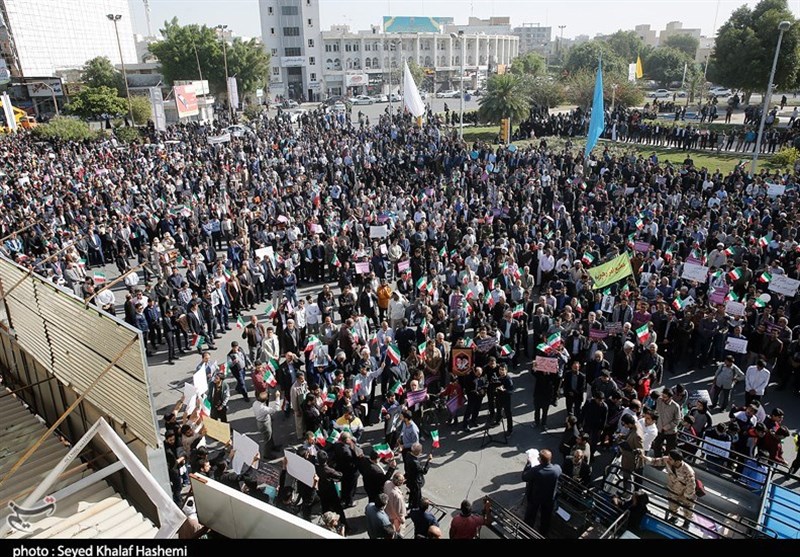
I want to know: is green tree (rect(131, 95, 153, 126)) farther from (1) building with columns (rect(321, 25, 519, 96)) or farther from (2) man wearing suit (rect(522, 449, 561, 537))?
(2) man wearing suit (rect(522, 449, 561, 537))

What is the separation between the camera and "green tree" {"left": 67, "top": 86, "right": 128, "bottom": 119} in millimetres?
50562

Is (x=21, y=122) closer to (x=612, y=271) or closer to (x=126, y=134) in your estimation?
(x=126, y=134)

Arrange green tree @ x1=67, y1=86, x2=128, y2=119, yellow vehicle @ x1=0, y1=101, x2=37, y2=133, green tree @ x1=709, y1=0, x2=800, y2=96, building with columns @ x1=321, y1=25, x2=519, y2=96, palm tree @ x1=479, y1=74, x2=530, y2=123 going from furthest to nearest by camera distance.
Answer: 1. building with columns @ x1=321, y1=25, x2=519, y2=96
2. green tree @ x1=67, y1=86, x2=128, y2=119
3. yellow vehicle @ x1=0, y1=101, x2=37, y2=133
4. green tree @ x1=709, y1=0, x2=800, y2=96
5. palm tree @ x1=479, y1=74, x2=530, y2=123

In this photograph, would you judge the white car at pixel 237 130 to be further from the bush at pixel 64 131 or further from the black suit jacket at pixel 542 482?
the black suit jacket at pixel 542 482

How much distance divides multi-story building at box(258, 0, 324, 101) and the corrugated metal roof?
85408 mm

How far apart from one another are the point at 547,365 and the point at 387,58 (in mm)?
95999

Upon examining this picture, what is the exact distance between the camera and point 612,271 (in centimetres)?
1307

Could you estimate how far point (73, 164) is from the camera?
30.1 metres

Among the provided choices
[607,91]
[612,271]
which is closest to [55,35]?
[607,91]

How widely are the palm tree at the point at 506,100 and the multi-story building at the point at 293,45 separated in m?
54.6

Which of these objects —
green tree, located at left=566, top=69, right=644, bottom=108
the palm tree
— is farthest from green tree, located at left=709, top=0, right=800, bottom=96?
the palm tree

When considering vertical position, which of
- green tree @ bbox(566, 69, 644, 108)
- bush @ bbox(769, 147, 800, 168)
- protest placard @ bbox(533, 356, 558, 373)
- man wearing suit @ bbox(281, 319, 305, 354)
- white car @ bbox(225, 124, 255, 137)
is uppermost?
green tree @ bbox(566, 69, 644, 108)

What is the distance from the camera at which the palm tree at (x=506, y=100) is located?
38.1 metres

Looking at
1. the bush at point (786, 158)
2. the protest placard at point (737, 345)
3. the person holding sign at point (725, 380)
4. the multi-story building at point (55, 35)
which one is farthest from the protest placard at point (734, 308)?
the multi-story building at point (55, 35)
